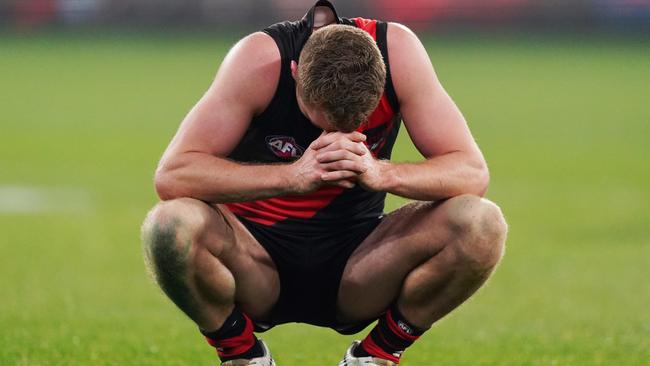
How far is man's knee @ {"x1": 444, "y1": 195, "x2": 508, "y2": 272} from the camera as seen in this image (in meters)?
6.27

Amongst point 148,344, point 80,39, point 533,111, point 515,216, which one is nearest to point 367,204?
point 148,344

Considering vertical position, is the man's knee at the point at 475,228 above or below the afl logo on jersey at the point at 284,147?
below

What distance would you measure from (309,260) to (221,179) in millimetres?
761

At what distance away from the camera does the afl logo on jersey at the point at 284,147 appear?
21.9 ft

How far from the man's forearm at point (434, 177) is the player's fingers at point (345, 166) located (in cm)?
17

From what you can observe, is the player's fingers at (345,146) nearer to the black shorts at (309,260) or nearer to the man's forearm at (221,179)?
the man's forearm at (221,179)

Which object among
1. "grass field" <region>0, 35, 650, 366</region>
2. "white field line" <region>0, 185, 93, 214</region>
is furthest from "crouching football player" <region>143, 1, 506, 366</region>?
"white field line" <region>0, 185, 93, 214</region>

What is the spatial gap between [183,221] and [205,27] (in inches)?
1380

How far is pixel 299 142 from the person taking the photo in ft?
21.9

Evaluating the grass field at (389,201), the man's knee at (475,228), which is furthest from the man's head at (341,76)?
the grass field at (389,201)

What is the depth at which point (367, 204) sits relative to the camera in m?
6.94

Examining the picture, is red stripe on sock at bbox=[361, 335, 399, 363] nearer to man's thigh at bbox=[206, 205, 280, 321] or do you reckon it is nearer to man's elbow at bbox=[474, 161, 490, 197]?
man's thigh at bbox=[206, 205, 280, 321]

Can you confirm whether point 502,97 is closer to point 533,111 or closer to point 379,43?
point 533,111

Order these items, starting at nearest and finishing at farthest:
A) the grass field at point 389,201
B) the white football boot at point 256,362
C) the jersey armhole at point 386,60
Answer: the jersey armhole at point 386,60
the white football boot at point 256,362
the grass field at point 389,201
